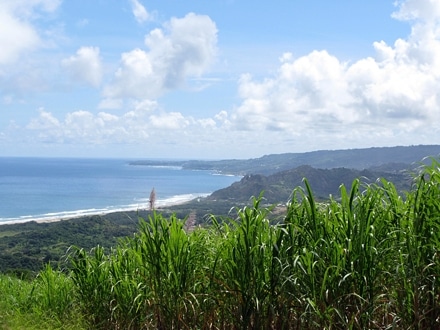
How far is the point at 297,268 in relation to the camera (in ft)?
9.61

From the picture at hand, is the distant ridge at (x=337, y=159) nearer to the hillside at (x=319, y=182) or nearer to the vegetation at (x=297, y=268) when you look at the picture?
the hillside at (x=319, y=182)

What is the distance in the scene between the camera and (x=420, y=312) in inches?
102

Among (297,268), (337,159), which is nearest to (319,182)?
(297,268)

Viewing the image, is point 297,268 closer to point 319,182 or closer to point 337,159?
point 319,182

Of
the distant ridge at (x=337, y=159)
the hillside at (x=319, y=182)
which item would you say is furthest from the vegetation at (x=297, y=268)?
the distant ridge at (x=337, y=159)

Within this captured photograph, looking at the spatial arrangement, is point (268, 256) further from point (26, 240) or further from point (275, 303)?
point (26, 240)

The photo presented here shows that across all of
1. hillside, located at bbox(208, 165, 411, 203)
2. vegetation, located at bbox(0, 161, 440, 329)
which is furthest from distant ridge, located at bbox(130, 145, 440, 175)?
vegetation, located at bbox(0, 161, 440, 329)

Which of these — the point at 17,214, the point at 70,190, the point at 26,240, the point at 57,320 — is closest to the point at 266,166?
the point at 70,190

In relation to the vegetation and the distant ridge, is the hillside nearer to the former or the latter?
the vegetation

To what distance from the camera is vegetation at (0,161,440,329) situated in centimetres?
269

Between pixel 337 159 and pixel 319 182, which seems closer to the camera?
pixel 319 182

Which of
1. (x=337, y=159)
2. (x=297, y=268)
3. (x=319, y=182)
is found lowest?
(x=319, y=182)

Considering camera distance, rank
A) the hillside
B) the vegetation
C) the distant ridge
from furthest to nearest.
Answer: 1. the distant ridge
2. the hillside
3. the vegetation

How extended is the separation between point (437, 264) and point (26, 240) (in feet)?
153
